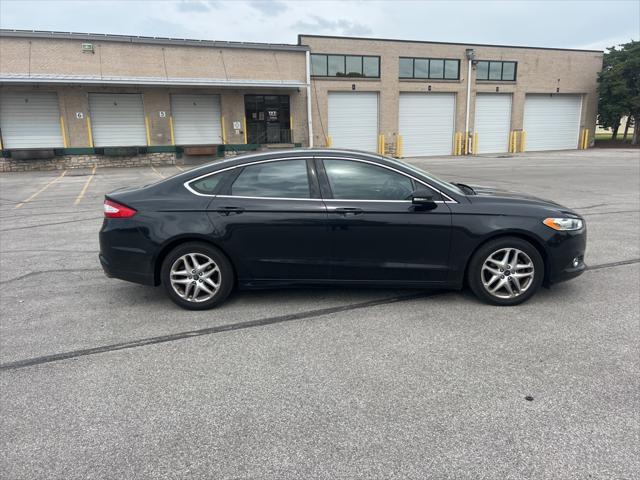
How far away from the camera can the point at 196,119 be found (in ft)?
88.2

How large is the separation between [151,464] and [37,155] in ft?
86.4

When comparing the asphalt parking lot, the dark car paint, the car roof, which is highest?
the car roof

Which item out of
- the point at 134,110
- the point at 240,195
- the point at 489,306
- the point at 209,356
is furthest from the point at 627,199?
the point at 134,110

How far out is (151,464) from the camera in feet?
7.88

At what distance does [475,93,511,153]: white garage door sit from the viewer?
3356 cm

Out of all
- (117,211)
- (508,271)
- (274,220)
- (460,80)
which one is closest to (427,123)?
(460,80)

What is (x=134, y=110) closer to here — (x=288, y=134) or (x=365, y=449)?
(x=288, y=134)

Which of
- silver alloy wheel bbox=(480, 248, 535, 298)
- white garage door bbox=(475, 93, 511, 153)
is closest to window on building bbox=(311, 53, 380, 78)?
white garage door bbox=(475, 93, 511, 153)

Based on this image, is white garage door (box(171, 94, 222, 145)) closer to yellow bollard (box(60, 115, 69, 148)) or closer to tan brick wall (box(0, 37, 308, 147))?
tan brick wall (box(0, 37, 308, 147))

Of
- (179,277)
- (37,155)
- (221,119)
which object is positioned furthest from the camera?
(221,119)

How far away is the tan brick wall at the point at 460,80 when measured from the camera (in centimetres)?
2927

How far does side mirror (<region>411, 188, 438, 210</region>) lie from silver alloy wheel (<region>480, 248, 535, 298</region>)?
0.77 m

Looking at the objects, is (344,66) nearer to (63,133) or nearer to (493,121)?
(493,121)

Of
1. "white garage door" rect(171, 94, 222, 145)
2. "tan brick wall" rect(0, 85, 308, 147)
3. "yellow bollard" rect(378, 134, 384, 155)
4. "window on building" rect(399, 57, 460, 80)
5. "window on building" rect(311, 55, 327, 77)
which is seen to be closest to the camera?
"tan brick wall" rect(0, 85, 308, 147)
